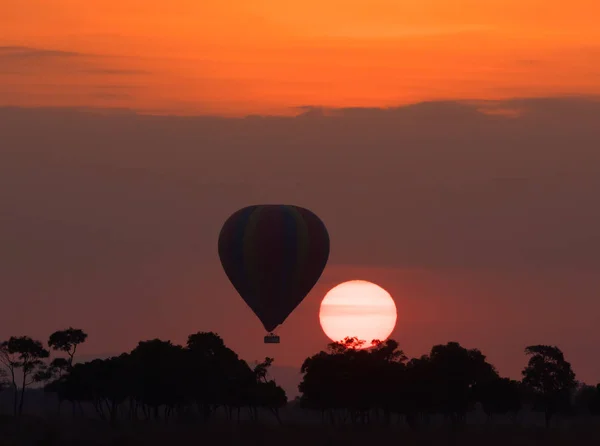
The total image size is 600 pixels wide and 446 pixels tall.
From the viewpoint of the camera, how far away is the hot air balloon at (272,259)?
142 m

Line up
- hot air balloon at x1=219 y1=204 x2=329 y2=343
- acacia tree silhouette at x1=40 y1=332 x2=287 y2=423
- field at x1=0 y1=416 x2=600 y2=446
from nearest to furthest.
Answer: field at x1=0 y1=416 x2=600 y2=446 < hot air balloon at x1=219 y1=204 x2=329 y2=343 < acacia tree silhouette at x1=40 y1=332 x2=287 y2=423

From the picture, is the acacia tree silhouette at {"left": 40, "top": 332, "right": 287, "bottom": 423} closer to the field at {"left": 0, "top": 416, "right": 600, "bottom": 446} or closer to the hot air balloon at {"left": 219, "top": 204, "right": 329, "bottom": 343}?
the field at {"left": 0, "top": 416, "right": 600, "bottom": 446}

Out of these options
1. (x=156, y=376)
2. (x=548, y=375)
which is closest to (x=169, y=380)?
(x=156, y=376)

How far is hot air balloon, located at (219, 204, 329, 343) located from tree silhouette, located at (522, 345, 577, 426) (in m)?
29.6

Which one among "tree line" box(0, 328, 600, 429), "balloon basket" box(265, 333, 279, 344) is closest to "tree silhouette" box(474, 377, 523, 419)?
"tree line" box(0, 328, 600, 429)

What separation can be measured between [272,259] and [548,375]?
3660 cm

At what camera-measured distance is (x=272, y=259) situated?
141 m

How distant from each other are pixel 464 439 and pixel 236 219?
3416cm

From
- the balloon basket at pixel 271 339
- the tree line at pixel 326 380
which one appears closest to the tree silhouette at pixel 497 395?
the tree line at pixel 326 380

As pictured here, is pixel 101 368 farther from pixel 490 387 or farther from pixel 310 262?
pixel 490 387

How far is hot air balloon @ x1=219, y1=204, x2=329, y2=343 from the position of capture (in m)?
Answer: 142

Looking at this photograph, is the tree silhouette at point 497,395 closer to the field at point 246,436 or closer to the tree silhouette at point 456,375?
the tree silhouette at point 456,375

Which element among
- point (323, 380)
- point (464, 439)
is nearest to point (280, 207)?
point (323, 380)

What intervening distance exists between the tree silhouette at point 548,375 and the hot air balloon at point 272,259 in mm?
29581
